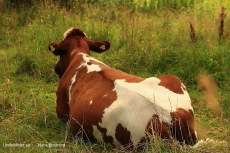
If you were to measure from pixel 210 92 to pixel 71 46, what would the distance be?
2.04 m

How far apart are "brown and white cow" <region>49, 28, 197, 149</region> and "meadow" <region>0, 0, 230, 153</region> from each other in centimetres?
14

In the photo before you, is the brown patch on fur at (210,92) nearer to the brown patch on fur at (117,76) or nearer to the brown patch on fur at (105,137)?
the brown patch on fur at (117,76)

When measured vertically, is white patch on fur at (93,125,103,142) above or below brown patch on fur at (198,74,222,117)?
above

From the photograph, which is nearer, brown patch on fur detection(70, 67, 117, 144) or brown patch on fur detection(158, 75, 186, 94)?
brown patch on fur detection(70, 67, 117, 144)

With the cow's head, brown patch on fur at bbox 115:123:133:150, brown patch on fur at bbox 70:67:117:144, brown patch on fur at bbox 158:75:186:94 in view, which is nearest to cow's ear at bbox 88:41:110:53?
the cow's head

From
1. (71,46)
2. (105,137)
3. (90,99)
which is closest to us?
(105,137)

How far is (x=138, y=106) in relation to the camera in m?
3.70

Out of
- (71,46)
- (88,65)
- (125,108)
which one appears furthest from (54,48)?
(125,108)

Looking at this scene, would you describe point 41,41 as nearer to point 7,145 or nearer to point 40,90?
point 40,90

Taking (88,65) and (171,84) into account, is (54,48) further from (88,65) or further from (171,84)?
(171,84)

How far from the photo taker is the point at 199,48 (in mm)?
7309

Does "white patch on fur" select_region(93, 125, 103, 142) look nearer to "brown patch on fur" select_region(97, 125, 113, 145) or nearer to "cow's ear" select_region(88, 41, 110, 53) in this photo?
"brown patch on fur" select_region(97, 125, 113, 145)

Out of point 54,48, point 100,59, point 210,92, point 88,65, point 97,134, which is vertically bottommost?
point 210,92

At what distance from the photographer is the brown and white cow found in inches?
143
